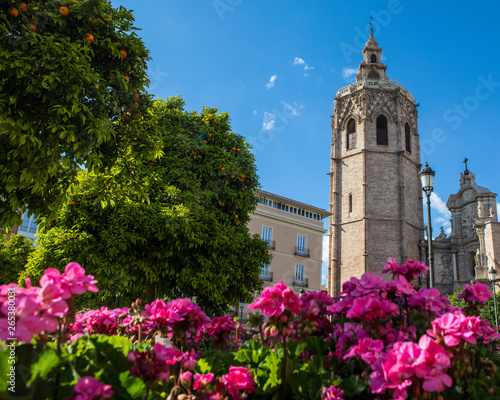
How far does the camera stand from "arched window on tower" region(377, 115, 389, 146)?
4672cm

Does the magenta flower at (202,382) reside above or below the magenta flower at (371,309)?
below

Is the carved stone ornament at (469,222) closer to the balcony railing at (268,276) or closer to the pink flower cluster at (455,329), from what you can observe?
the balcony railing at (268,276)

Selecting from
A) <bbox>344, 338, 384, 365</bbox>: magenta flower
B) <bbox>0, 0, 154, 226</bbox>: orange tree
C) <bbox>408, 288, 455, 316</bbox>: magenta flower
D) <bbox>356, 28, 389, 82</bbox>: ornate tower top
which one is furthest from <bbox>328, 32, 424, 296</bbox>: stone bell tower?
<bbox>344, 338, 384, 365</bbox>: magenta flower

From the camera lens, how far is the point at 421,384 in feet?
5.68

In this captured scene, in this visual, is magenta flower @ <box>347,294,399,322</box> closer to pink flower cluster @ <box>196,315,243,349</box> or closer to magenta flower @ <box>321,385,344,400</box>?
magenta flower @ <box>321,385,344,400</box>

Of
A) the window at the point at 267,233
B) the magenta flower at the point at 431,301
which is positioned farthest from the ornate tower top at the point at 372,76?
the magenta flower at the point at 431,301

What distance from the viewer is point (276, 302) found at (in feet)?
7.55

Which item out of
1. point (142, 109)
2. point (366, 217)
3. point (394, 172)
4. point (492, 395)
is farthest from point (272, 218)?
point (492, 395)

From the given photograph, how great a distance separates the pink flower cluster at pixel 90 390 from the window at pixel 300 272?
33018mm

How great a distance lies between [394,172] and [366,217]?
6990mm

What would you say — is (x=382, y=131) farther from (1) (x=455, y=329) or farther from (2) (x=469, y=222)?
(1) (x=455, y=329)

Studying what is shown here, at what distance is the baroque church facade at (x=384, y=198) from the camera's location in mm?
42531

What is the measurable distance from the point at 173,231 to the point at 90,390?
895cm

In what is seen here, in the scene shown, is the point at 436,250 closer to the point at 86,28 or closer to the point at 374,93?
the point at 374,93
